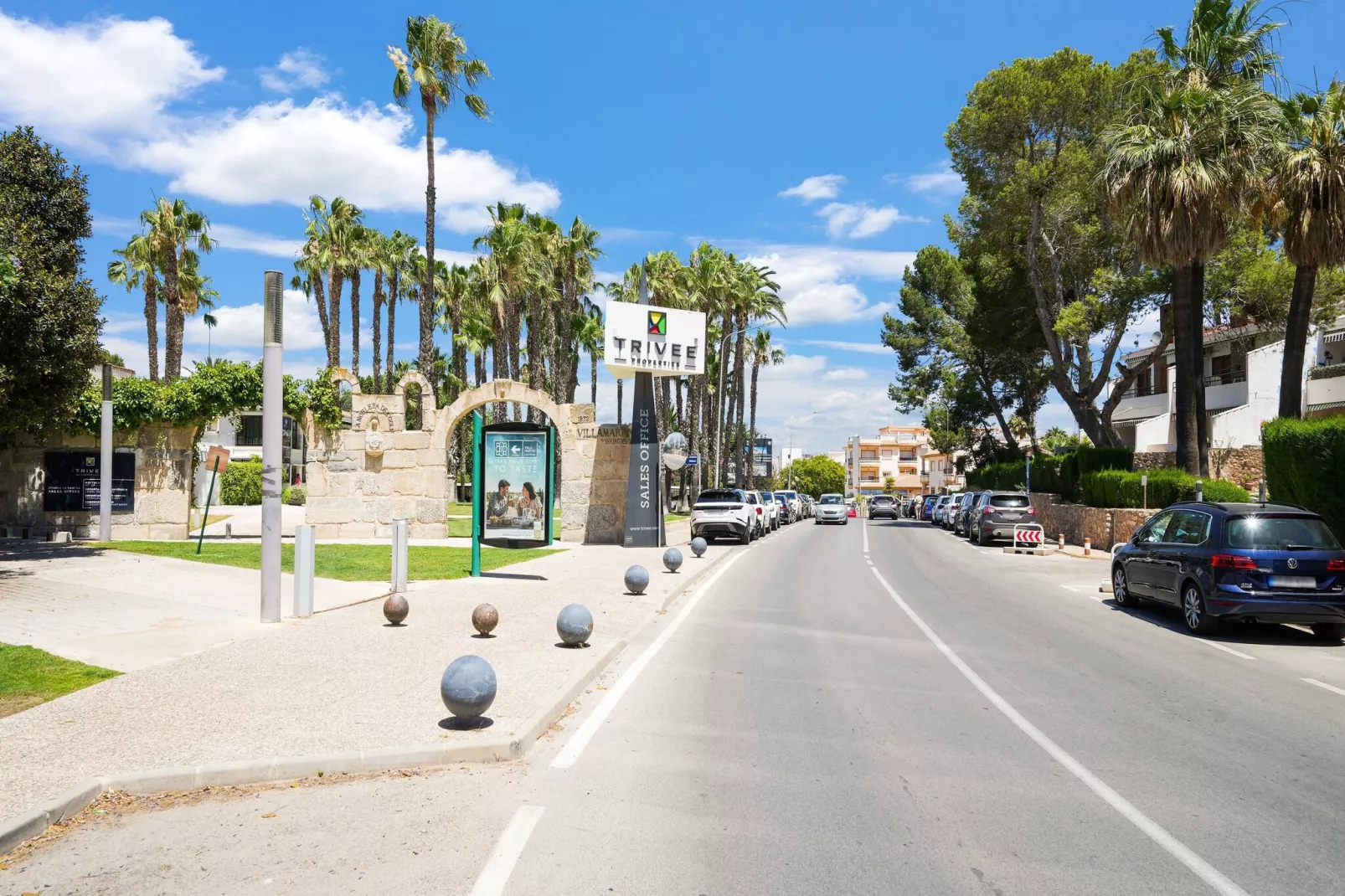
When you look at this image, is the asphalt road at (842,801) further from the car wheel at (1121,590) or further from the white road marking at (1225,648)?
the car wheel at (1121,590)

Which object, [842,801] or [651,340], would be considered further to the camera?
[651,340]

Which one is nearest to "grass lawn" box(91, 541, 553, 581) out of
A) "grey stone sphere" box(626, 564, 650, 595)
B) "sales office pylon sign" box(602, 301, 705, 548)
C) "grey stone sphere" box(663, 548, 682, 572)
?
"sales office pylon sign" box(602, 301, 705, 548)

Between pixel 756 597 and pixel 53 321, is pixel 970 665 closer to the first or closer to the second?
pixel 756 597

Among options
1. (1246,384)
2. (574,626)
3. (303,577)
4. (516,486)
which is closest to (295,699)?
(574,626)

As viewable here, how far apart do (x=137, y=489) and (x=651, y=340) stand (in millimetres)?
14157

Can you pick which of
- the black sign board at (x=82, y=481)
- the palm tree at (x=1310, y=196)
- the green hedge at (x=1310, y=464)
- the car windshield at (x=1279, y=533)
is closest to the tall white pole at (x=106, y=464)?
the black sign board at (x=82, y=481)

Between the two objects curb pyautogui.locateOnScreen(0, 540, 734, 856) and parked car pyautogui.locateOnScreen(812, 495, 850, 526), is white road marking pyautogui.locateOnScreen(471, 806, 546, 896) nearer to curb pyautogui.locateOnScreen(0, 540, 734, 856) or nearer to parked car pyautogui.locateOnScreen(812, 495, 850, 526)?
curb pyautogui.locateOnScreen(0, 540, 734, 856)

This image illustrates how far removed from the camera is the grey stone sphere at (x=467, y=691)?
663 centimetres

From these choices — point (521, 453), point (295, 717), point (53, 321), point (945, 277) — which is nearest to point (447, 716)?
point (295, 717)

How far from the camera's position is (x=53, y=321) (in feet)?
52.5

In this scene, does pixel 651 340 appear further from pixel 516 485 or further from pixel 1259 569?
pixel 1259 569

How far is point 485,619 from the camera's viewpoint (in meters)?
10.7

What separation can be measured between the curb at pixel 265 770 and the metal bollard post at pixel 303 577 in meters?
6.34

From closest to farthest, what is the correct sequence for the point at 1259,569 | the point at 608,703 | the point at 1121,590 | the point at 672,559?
the point at 608,703, the point at 1259,569, the point at 1121,590, the point at 672,559
